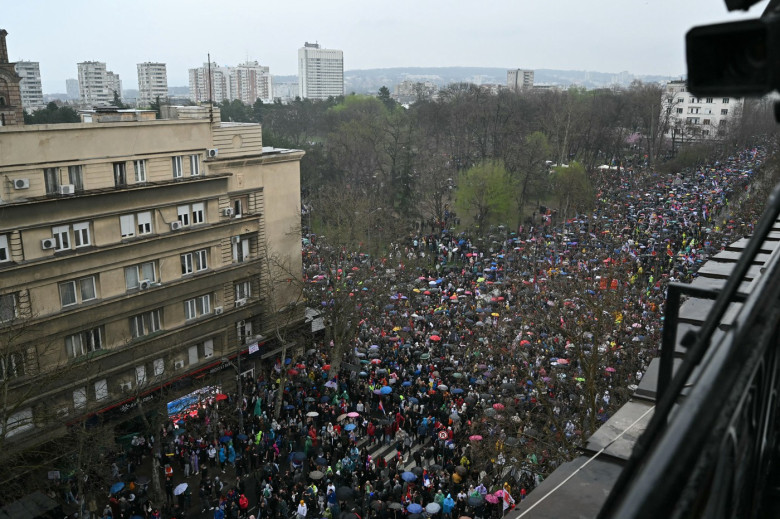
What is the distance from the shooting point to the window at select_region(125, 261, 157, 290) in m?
24.0

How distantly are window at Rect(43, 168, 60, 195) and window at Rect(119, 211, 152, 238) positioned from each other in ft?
8.25

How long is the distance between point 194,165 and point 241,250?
4.46 meters

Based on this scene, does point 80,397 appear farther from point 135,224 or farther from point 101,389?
point 135,224

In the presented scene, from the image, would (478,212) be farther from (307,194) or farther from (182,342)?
(182,342)

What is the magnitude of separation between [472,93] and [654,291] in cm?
6698

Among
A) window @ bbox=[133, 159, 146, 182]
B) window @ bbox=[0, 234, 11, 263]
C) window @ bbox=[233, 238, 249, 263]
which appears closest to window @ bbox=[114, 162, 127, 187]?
window @ bbox=[133, 159, 146, 182]

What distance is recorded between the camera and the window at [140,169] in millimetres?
23592

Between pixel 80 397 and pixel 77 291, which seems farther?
pixel 80 397

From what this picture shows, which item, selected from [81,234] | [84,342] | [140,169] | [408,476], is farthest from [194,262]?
[408,476]

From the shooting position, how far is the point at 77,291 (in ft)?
73.3

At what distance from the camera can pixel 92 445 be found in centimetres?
1919

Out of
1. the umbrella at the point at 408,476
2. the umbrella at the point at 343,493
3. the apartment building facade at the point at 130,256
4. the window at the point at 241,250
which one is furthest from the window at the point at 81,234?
the umbrella at the point at 408,476

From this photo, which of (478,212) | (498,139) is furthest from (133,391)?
(498,139)

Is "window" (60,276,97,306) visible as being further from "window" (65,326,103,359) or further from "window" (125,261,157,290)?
"window" (125,261,157,290)
